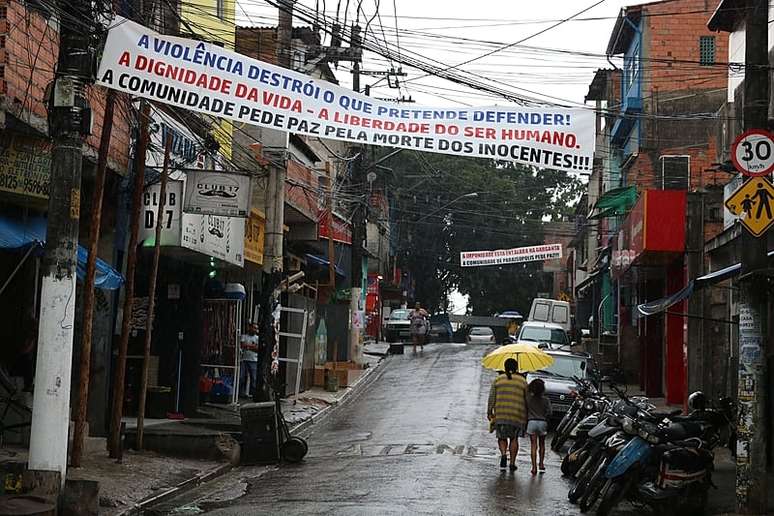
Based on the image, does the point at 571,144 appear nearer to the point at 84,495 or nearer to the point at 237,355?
the point at 84,495

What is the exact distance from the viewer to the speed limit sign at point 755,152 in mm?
12383

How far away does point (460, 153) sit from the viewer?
Answer: 13.1m

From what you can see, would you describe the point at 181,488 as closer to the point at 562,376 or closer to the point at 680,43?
the point at 562,376

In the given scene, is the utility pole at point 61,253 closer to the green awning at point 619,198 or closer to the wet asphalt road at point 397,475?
the wet asphalt road at point 397,475

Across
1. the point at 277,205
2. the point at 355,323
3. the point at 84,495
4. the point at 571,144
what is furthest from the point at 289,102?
the point at 355,323

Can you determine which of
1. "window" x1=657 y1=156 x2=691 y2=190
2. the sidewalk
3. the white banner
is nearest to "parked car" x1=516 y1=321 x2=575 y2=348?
"window" x1=657 y1=156 x2=691 y2=190

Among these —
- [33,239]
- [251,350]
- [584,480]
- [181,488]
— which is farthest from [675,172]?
[33,239]

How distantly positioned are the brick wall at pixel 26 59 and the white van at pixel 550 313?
3726cm

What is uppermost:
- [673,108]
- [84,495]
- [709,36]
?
[709,36]

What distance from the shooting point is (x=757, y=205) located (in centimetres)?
1248

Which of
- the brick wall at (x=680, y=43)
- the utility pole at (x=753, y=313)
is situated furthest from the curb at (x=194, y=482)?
the brick wall at (x=680, y=43)

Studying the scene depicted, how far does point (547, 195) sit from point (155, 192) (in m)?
64.3

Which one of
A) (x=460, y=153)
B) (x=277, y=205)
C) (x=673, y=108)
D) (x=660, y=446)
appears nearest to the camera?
(x=660, y=446)

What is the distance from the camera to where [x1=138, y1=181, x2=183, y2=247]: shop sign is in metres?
18.3
